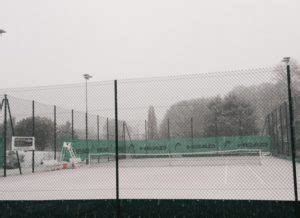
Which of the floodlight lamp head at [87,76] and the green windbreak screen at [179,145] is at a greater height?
the floodlight lamp head at [87,76]

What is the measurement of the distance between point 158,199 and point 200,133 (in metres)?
29.0

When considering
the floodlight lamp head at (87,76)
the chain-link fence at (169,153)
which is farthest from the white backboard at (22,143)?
the floodlight lamp head at (87,76)

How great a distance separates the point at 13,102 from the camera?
18094mm

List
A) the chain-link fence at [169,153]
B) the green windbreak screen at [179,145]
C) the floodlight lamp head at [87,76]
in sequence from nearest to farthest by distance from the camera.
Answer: the chain-link fence at [169,153]
the green windbreak screen at [179,145]
the floodlight lamp head at [87,76]

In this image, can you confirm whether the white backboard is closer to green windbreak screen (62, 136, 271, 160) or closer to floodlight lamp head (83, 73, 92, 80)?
green windbreak screen (62, 136, 271, 160)

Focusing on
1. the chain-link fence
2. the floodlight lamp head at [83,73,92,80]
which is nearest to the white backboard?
the chain-link fence

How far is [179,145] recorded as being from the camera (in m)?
33.3

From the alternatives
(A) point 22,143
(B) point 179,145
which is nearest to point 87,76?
(B) point 179,145

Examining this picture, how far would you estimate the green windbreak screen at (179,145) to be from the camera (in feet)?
94.9

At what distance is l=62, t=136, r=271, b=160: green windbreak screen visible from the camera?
28938 millimetres

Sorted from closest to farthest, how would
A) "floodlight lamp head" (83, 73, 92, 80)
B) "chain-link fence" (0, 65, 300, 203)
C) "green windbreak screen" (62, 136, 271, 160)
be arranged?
1. "chain-link fence" (0, 65, 300, 203)
2. "green windbreak screen" (62, 136, 271, 160)
3. "floodlight lamp head" (83, 73, 92, 80)

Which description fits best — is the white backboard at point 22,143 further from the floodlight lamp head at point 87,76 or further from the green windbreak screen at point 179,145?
the floodlight lamp head at point 87,76

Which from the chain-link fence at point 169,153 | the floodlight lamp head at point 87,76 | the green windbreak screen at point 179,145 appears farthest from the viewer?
the floodlight lamp head at point 87,76
